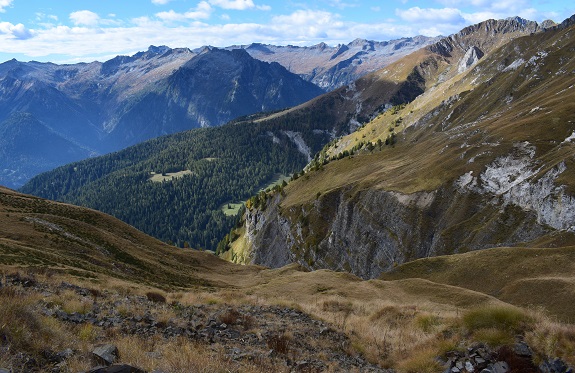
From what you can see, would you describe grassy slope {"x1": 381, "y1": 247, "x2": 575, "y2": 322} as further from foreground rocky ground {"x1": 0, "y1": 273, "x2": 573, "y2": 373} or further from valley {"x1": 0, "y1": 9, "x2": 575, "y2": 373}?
foreground rocky ground {"x1": 0, "y1": 273, "x2": 573, "y2": 373}

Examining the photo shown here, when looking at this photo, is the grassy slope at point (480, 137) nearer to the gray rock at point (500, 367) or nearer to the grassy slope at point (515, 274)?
the grassy slope at point (515, 274)

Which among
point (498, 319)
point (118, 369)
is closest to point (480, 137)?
point (498, 319)

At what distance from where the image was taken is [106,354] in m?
11.2

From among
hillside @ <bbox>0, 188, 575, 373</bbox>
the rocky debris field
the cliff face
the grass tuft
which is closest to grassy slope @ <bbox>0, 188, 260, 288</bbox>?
hillside @ <bbox>0, 188, 575, 373</bbox>

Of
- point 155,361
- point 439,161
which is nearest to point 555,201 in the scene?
point 439,161

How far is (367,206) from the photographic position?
104125 millimetres

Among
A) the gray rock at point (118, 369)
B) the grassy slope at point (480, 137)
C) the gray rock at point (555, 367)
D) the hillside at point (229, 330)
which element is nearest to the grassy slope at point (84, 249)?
the hillside at point (229, 330)

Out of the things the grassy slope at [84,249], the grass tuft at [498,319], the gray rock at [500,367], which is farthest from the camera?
the grassy slope at [84,249]

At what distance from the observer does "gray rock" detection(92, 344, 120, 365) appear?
427 inches

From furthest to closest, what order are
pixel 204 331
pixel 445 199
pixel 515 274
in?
pixel 445 199, pixel 515 274, pixel 204 331

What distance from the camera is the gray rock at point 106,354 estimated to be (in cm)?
1084

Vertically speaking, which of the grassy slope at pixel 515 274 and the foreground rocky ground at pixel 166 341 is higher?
the foreground rocky ground at pixel 166 341

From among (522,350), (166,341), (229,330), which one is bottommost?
(229,330)

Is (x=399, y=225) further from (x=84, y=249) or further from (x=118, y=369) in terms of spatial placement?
(x=118, y=369)
